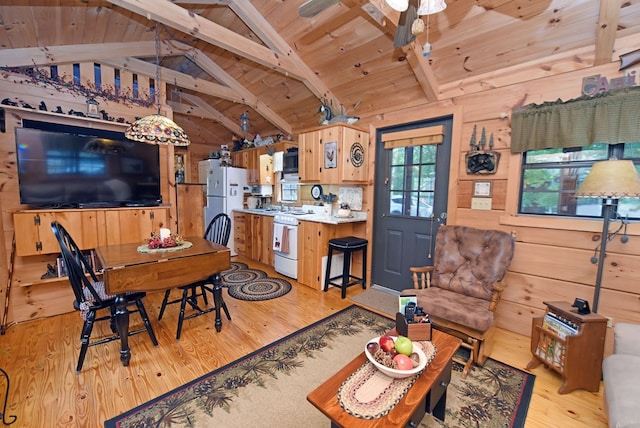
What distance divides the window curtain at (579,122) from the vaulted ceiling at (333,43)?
308mm

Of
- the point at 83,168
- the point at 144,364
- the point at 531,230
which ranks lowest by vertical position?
the point at 144,364

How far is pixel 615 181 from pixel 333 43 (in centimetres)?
272

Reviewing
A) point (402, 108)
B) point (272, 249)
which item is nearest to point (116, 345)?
point (272, 249)

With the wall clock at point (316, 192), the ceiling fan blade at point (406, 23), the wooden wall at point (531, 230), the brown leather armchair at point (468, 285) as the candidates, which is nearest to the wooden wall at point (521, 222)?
the wooden wall at point (531, 230)

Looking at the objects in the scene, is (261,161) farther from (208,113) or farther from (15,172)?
(15,172)

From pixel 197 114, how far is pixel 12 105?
282 centimetres

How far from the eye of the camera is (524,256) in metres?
2.46

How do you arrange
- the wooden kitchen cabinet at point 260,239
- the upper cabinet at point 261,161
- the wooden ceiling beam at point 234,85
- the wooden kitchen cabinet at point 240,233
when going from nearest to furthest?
1. the wooden ceiling beam at point 234,85
2. the wooden kitchen cabinet at point 260,239
3. the upper cabinet at point 261,161
4. the wooden kitchen cabinet at point 240,233

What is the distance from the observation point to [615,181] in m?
1.65

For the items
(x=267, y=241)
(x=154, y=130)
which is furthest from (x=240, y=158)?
(x=154, y=130)

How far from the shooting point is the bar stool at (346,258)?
10.8 feet

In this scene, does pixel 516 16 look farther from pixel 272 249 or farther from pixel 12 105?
pixel 12 105

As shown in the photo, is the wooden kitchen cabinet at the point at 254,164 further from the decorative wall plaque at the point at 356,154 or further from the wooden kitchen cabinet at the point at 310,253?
A: the decorative wall plaque at the point at 356,154

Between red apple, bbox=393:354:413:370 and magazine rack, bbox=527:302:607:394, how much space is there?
1295 mm
